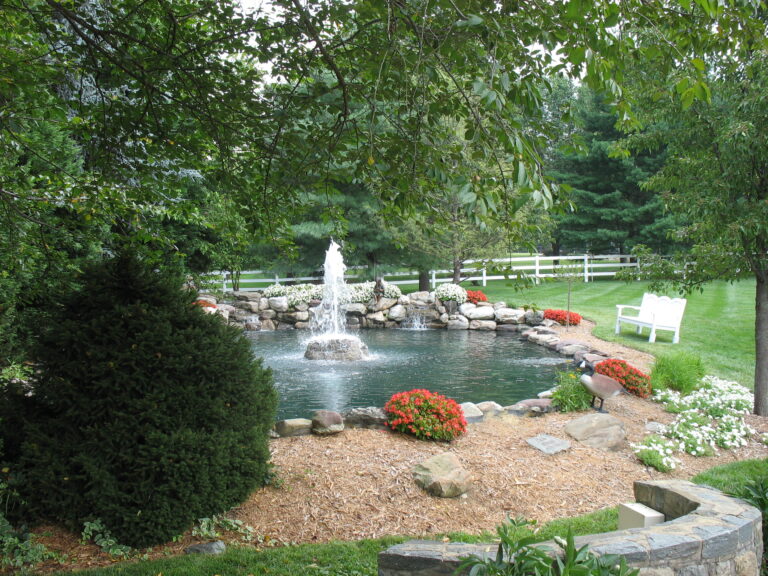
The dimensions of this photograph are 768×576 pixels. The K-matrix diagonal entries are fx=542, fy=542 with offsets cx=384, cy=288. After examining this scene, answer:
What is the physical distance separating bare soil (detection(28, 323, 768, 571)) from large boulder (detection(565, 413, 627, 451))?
0.10m

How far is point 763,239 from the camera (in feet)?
19.1

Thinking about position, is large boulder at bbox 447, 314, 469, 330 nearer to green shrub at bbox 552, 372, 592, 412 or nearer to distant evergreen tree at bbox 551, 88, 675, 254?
green shrub at bbox 552, 372, 592, 412

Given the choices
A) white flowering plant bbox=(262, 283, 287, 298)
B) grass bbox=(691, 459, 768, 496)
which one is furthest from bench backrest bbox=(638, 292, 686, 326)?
white flowering plant bbox=(262, 283, 287, 298)

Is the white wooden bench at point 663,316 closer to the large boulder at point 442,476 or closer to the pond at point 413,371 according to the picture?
the pond at point 413,371

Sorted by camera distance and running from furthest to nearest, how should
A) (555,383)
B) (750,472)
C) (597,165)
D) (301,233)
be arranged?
(597,165)
(301,233)
(555,383)
(750,472)

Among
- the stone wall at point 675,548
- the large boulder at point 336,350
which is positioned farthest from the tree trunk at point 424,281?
the stone wall at point 675,548

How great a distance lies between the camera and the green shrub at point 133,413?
3.21 meters

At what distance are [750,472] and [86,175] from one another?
226 inches

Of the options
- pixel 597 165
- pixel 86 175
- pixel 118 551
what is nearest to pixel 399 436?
pixel 118 551

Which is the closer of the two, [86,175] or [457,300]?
[86,175]

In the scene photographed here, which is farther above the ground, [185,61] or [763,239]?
[185,61]

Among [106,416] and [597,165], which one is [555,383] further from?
[597,165]

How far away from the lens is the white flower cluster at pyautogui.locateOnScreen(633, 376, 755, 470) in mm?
5207

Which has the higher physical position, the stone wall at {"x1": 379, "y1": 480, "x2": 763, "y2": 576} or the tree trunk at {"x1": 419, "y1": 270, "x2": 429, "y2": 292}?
the tree trunk at {"x1": 419, "y1": 270, "x2": 429, "y2": 292}
